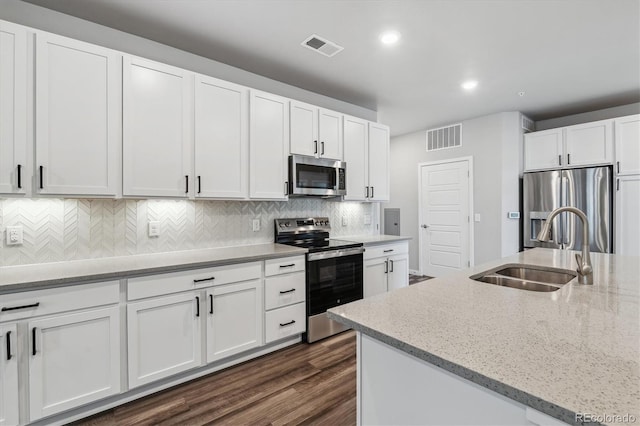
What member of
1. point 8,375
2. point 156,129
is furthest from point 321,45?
point 8,375

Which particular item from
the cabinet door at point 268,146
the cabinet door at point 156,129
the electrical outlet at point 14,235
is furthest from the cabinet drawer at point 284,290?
the electrical outlet at point 14,235

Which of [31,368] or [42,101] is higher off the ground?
[42,101]

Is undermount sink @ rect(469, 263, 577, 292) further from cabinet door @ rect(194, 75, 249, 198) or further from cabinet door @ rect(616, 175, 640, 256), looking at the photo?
cabinet door @ rect(616, 175, 640, 256)

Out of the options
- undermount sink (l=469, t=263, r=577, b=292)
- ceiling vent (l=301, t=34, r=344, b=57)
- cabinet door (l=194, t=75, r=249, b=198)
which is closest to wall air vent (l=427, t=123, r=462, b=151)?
ceiling vent (l=301, t=34, r=344, b=57)

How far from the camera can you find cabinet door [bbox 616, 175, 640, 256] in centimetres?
369

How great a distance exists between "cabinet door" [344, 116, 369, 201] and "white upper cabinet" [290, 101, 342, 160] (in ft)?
0.44

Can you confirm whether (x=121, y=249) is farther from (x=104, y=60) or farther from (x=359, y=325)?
(x=359, y=325)

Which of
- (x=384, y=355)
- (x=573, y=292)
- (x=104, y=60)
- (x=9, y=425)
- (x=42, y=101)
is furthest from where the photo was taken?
(x=104, y=60)

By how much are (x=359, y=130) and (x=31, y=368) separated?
11.5 feet

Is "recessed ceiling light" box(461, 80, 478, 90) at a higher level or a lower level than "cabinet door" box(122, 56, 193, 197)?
higher

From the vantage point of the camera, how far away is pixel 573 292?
133 centimetres

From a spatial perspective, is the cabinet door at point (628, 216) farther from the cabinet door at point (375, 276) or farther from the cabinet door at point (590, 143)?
the cabinet door at point (375, 276)

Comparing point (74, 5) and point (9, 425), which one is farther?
point (74, 5)

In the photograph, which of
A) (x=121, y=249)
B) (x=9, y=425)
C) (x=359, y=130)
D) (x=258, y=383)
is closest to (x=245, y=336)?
(x=258, y=383)
